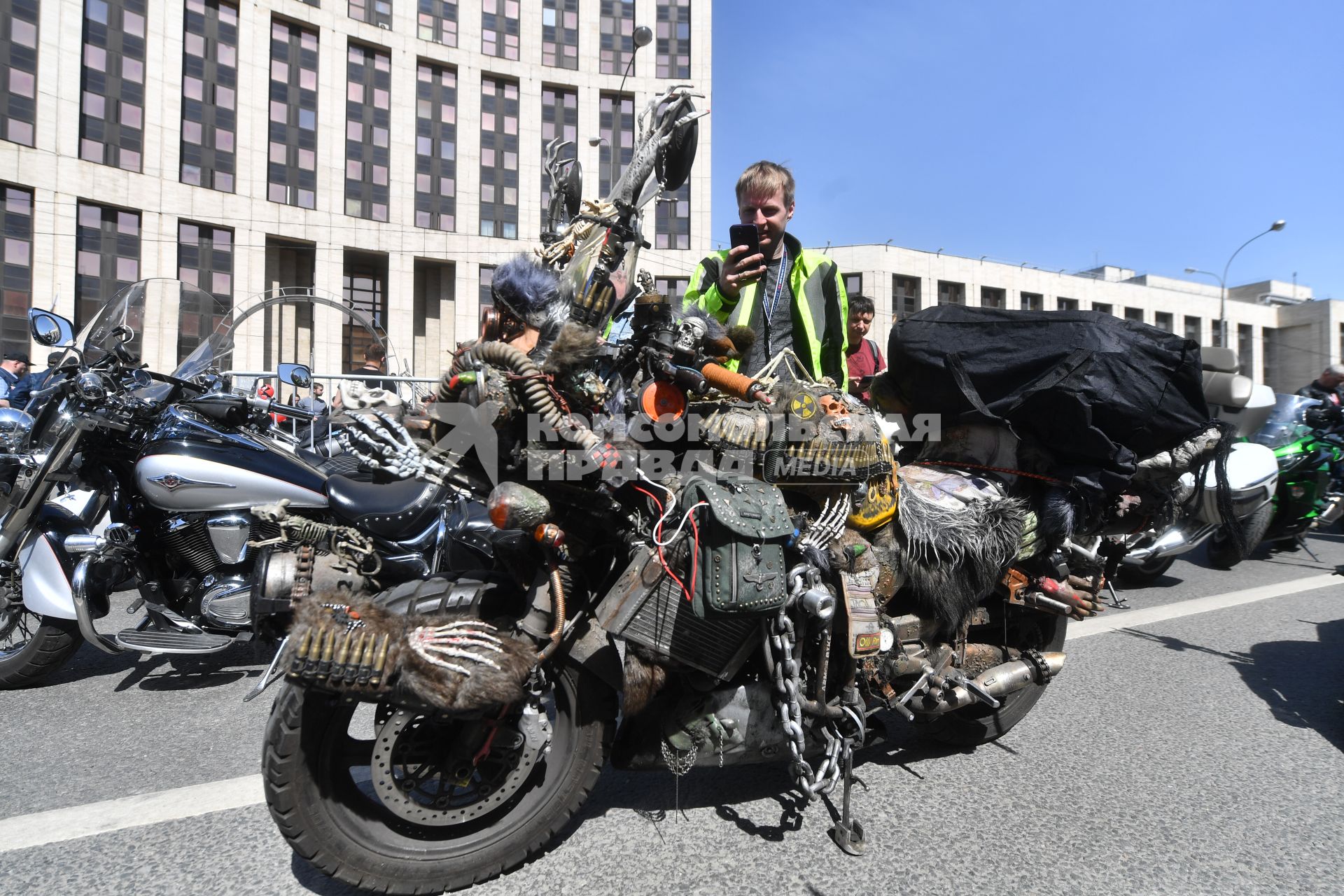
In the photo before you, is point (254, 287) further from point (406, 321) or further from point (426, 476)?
point (426, 476)

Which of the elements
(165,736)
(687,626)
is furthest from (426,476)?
(165,736)

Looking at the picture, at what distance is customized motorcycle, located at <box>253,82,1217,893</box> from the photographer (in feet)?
6.26

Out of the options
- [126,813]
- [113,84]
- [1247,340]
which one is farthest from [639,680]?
[1247,340]

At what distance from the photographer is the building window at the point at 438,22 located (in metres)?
32.9

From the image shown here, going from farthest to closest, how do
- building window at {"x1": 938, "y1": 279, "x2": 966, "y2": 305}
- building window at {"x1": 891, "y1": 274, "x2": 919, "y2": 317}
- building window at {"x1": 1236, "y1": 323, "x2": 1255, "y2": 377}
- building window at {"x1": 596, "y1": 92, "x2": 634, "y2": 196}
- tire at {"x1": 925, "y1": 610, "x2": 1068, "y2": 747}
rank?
building window at {"x1": 1236, "y1": 323, "x2": 1255, "y2": 377}, building window at {"x1": 938, "y1": 279, "x2": 966, "y2": 305}, building window at {"x1": 891, "y1": 274, "x2": 919, "y2": 317}, building window at {"x1": 596, "y1": 92, "x2": 634, "y2": 196}, tire at {"x1": 925, "y1": 610, "x2": 1068, "y2": 747}

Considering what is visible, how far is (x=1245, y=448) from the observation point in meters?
6.32

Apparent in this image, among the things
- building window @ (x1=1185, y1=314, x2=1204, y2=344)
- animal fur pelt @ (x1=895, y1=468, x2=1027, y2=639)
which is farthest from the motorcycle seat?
building window @ (x1=1185, y1=314, x2=1204, y2=344)

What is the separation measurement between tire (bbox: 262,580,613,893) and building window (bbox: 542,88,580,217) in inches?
1410

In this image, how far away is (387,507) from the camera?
362 cm

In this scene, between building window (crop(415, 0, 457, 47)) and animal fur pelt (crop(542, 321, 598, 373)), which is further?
building window (crop(415, 0, 457, 47))

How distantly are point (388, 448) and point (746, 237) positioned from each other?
133 cm

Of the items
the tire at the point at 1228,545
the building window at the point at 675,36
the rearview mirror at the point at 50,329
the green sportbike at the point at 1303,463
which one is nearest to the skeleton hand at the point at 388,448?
the rearview mirror at the point at 50,329

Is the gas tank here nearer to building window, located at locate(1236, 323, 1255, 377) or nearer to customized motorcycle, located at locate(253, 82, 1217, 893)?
customized motorcycle, located at locate(253, 82, 1217, 893)

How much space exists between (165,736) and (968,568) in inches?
134
